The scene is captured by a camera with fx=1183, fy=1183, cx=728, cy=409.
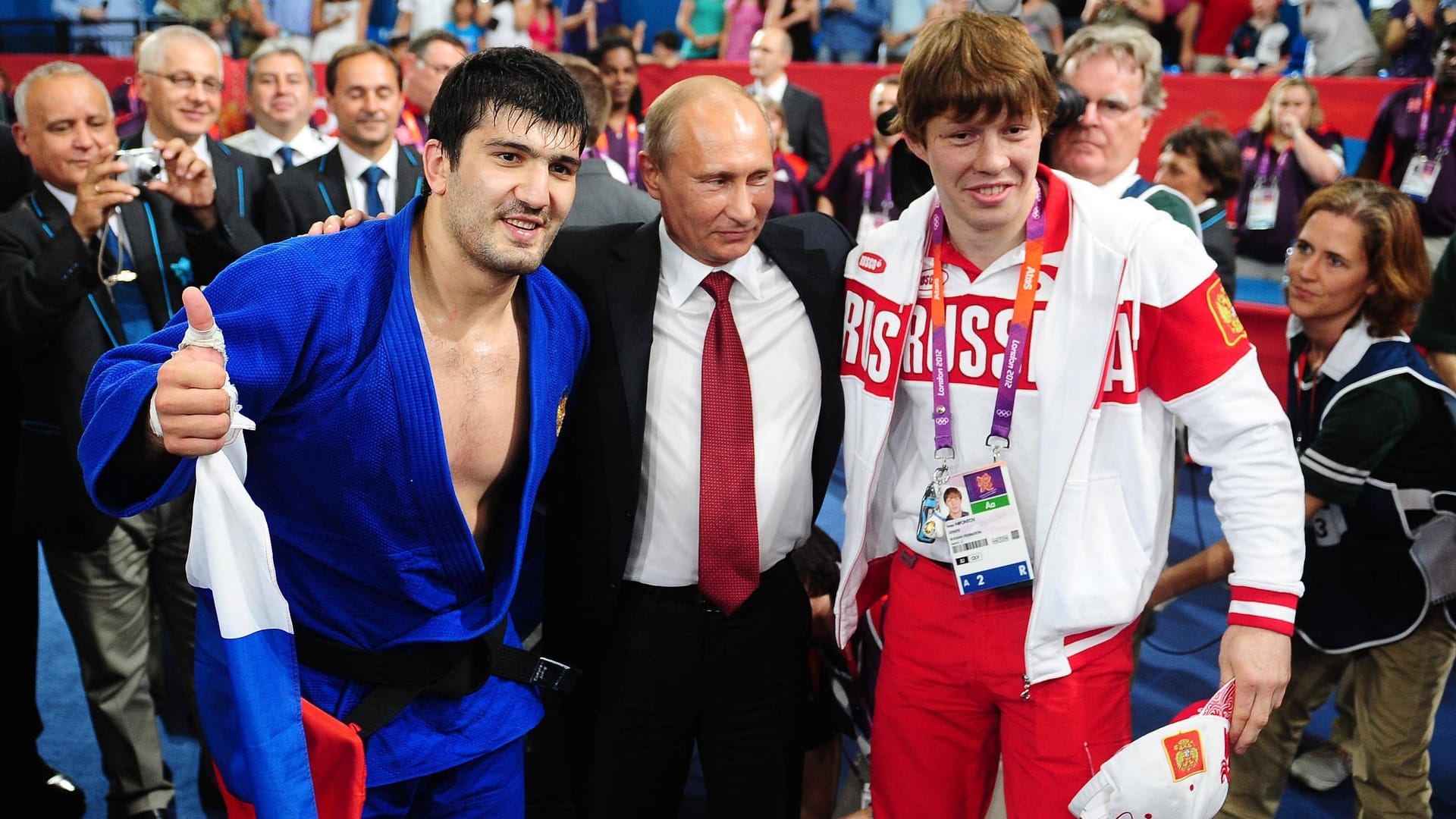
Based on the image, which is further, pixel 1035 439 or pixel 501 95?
pixel 1035 439

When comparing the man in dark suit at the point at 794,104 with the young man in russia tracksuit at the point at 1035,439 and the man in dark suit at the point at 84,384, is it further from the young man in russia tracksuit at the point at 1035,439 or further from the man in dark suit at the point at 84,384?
the young man in russia tracksuit at the point at 1035,439

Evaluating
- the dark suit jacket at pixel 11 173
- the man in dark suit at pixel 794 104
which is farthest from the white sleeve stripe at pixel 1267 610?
the man in dark suit at pixel 794 104

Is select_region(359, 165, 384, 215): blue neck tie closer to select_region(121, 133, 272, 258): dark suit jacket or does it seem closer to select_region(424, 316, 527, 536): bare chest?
select_region(121, 133, 272, 258): dark suit jacket

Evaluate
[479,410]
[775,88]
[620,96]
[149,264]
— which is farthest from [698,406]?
[775,88]

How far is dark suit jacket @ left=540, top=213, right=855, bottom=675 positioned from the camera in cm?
237

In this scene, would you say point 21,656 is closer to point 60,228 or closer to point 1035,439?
point 60,228

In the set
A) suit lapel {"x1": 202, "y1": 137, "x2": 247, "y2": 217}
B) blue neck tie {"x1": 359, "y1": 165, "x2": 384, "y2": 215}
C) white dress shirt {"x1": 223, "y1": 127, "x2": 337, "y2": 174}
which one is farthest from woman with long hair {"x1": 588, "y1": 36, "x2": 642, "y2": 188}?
suit lapel {"x1": 202, "y1": 137, "x2": 247, "y2": 217}

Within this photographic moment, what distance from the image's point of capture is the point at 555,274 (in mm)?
2471

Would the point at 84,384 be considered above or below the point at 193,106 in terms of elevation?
below

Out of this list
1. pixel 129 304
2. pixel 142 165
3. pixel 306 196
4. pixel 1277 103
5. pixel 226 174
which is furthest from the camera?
pixel 1277 103

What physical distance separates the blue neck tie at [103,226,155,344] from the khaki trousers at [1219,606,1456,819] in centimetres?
316

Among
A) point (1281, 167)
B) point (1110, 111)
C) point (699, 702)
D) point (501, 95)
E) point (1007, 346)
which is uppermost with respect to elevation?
point (501, 95)

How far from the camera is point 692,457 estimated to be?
2412mm

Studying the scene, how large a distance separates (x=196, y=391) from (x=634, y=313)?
918 mm
